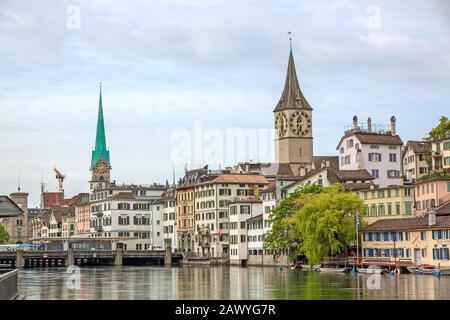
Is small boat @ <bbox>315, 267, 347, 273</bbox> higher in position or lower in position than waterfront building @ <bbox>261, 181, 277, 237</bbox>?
lower

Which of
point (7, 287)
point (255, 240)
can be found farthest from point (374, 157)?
point (7, 287)

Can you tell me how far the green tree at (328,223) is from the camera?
362ft

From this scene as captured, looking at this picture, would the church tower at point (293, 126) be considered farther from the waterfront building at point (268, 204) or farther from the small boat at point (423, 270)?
the small boat at point (423, 270)

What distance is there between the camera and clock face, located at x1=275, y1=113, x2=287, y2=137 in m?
194

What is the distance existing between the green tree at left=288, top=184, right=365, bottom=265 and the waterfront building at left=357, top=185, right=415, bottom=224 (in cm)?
309

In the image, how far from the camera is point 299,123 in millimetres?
194250

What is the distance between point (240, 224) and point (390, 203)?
4015cm

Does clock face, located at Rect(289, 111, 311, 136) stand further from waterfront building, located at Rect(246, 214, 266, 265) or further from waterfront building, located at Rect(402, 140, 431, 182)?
waterfront building, located at Rect(402, 140, 431, 182)

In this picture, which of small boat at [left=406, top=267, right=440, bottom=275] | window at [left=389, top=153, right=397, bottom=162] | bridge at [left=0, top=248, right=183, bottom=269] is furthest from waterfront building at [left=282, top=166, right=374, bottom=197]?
bridge at [left=0, top=248, right=183, bottom=269]

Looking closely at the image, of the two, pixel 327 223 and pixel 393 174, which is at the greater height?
pixel 393 174

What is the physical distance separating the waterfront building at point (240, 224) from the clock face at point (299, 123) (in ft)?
126

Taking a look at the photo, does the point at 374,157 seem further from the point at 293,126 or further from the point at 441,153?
the point at 293,126
